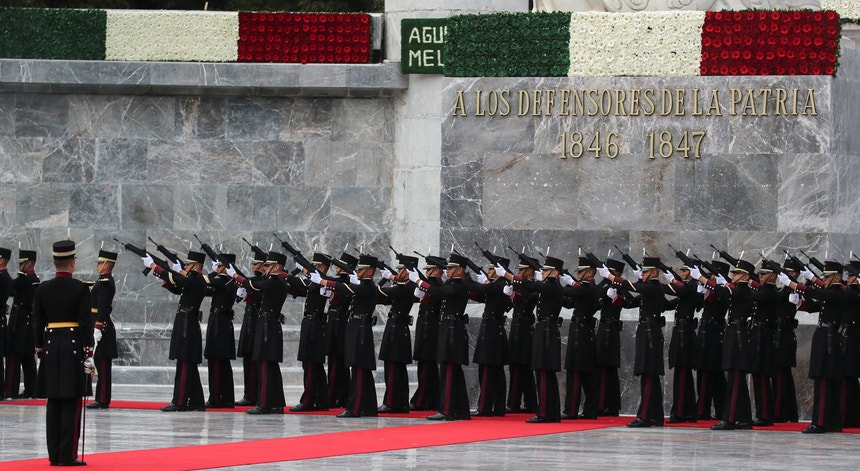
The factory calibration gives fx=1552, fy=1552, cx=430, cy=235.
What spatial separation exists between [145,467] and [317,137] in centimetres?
1246

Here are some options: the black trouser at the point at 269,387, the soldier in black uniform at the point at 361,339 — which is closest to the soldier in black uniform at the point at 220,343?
the black trouser at the point at 269,387

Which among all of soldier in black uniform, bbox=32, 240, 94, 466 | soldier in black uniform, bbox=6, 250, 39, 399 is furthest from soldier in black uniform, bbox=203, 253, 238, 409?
soldier in black uniform, bbox=32, 240, 94, 466

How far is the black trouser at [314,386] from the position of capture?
18.6 m

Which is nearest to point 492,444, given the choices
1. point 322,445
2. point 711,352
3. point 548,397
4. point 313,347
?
point 322,445

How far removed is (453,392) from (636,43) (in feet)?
24.3

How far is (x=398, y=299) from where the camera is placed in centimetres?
1795

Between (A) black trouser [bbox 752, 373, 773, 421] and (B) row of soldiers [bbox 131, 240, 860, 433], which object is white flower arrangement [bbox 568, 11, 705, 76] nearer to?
(B) row of soldiers [bbox 131, 240, 860, 433]

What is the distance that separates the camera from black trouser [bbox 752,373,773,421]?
17.1 m

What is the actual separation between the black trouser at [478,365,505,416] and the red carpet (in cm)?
31

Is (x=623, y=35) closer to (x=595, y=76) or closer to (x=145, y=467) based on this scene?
(x=595, y=76)

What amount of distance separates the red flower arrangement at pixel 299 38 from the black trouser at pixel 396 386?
7.27m

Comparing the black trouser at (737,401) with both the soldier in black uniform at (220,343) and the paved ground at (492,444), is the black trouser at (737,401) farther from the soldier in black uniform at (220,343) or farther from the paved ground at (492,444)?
the soldier in black uniform at (220,343)

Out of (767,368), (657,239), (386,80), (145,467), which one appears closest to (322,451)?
(145,467)

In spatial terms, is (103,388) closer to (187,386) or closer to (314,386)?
(187,386)
